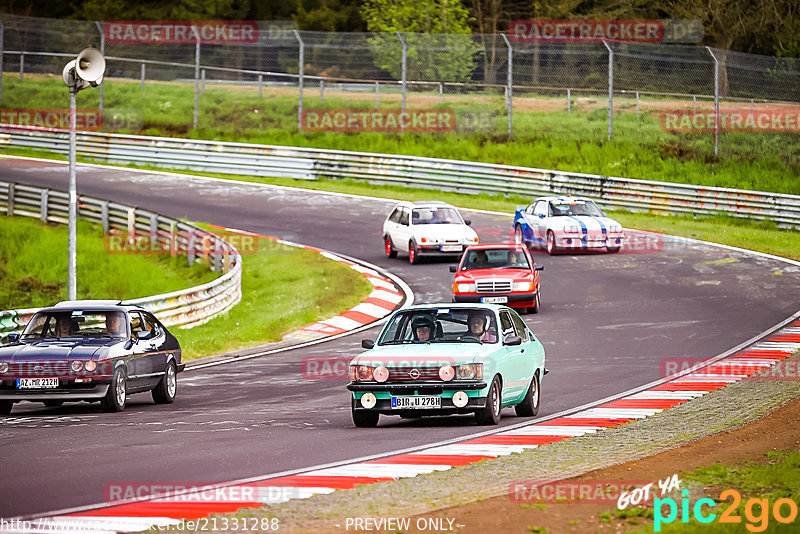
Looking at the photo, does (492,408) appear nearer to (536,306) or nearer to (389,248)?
(536,306)

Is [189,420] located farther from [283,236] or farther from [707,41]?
[707,41]

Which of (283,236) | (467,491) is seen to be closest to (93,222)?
(283,236)

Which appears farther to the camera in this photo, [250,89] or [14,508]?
[250,89]

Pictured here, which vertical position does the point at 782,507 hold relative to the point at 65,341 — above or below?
above

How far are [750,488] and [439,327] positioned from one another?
5.40 m

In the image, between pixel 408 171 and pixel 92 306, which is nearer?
pixel 92 306

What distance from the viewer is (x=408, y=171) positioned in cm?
4072

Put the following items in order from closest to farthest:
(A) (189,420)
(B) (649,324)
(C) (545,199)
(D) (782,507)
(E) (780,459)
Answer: (D) (782,507)
(E) (780,459)
(A) (189,420)
(B) (649,324)
(C) (545,199)

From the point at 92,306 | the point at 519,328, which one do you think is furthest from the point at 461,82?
the point at 519,328

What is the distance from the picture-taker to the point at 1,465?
10.5 m

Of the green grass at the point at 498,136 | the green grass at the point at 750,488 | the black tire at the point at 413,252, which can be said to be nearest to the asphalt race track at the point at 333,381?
the black tire at the point at 413,252

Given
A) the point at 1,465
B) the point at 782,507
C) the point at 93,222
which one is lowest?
the point at 93,222

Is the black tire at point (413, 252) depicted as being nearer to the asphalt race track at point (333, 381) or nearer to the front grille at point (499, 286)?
the asphalt race track at point (333, 381)

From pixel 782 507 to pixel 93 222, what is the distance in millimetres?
28723
